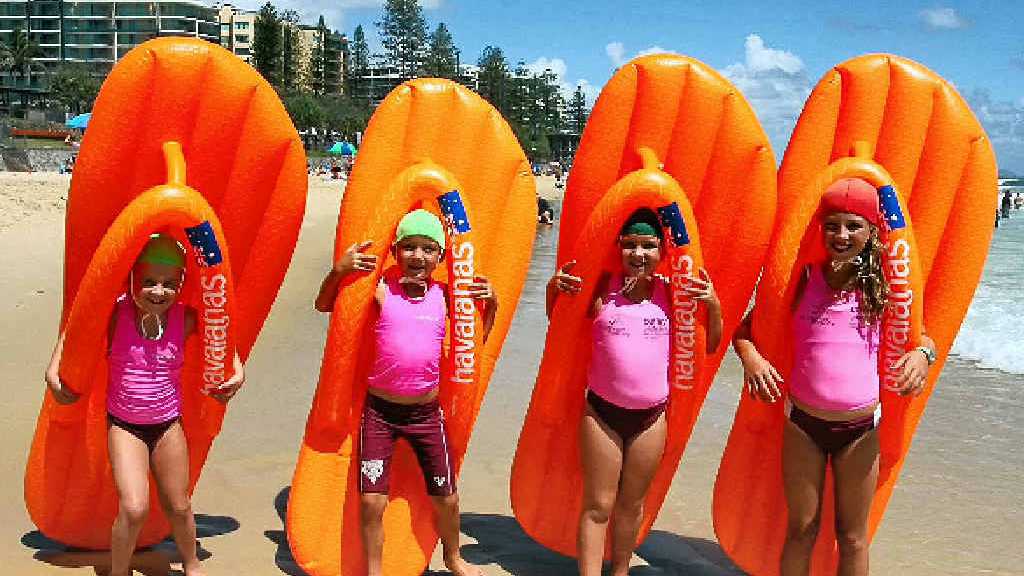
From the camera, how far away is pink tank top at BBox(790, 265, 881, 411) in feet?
10.7

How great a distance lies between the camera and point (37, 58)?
97.0m

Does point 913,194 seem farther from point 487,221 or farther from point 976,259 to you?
point 487,221

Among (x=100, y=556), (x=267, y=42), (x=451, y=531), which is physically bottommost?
(x=100, y=556)

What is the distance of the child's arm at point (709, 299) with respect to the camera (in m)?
Answer: 3.51

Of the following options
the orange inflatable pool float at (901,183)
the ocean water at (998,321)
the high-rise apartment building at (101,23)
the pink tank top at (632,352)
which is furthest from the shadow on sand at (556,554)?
the high-rise apartment building at (101,23)

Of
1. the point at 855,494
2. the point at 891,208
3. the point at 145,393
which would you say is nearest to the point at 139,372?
the point at 145,393

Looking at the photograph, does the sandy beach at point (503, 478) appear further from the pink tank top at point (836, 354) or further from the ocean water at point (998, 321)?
the pink tank top at point (836, 354)

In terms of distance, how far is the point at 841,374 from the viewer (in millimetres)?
3256

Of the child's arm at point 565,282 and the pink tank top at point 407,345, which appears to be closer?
the pink tank top at point 407,345

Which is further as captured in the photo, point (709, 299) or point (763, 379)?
point (709, 299)

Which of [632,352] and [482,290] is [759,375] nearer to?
[632,352]

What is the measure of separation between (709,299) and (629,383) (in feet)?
1.44

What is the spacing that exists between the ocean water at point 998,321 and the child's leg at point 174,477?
27.6 feet

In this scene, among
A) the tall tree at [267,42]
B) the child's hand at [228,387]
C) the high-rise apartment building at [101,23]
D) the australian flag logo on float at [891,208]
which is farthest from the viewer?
the high-rise apartment building at [101,23]
